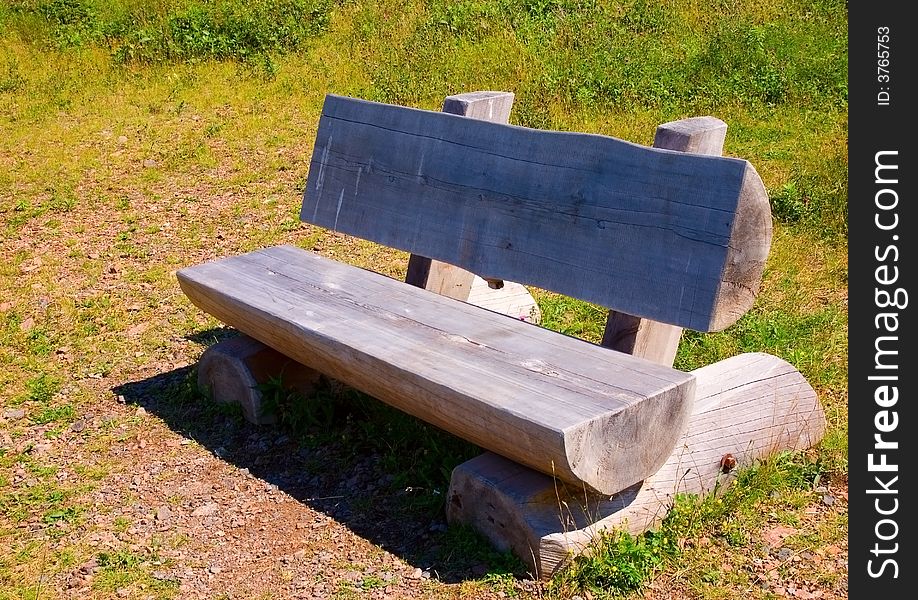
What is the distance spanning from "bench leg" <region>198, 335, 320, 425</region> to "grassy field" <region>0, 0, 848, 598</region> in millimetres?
202

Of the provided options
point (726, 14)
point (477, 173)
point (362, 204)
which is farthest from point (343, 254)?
point (726, 14)

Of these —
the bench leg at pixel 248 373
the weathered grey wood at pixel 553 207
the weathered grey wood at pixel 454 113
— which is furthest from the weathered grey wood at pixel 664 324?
the bench leg at pixel 248 373

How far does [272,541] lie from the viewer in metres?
3.57

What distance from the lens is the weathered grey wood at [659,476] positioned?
10.4 feet

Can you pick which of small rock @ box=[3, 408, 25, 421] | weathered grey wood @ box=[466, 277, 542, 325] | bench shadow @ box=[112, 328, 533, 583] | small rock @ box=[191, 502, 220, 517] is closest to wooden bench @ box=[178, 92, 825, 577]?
bench shadow @ box=[112, 328, 533, 583]

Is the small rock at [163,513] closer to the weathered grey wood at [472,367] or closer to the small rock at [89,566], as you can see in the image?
the small rock at [89,566]

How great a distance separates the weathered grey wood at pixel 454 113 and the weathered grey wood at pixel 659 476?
1.17 meters

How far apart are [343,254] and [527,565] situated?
334 cm

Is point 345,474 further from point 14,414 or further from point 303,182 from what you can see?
point 303,182

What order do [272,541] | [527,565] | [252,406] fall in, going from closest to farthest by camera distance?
1. [527,565]
2. [272,541]
3. [252,406]

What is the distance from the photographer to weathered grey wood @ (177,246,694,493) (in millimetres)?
3000

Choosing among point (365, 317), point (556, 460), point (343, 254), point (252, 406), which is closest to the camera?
point (556, 460)

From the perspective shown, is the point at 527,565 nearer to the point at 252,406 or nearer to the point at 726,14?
the point at 252,406

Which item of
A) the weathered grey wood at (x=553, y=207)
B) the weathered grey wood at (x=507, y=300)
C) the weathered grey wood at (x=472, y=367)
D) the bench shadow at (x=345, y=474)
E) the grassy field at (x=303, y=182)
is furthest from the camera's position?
the weathered grey wood at (x=507, y=300)
